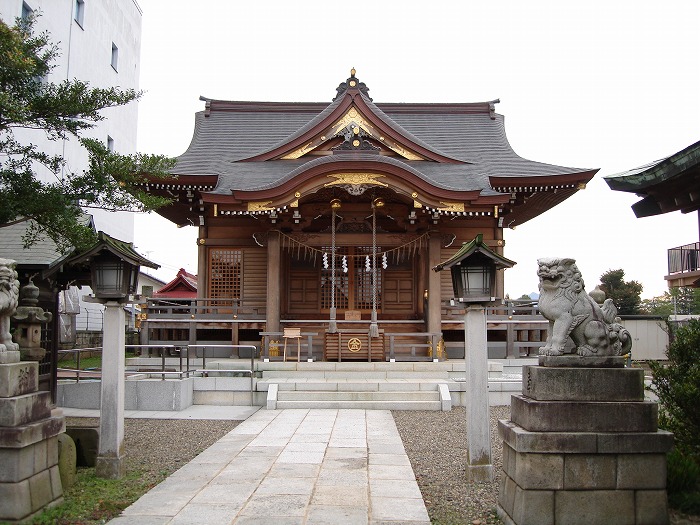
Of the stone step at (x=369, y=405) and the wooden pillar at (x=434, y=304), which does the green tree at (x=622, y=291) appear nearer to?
the wooden pillar at (x=434, y=304)

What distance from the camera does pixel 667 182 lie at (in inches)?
241

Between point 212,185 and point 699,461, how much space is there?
42.3 feet

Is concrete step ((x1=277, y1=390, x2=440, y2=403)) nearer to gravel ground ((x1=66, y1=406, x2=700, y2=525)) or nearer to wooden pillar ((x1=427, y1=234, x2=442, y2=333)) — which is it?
gravel ground ((x1=66, y1=406, x2=700, y2=525))

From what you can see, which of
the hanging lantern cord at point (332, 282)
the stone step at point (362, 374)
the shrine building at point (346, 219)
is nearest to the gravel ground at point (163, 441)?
the stone step at point (362, 374)

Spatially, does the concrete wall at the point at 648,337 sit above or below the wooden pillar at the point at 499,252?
below

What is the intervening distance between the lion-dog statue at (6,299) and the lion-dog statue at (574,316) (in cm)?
467

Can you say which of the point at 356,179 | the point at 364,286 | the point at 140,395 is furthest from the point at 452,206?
the point at 140,395

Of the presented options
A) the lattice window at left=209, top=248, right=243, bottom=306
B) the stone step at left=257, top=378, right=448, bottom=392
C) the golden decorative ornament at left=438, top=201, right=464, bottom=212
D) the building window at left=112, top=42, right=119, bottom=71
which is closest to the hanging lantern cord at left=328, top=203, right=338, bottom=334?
the stone step at left=257, top=378, right=448, bottom=392

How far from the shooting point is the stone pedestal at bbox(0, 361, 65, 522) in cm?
492

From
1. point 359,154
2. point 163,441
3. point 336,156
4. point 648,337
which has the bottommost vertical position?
point 163,441

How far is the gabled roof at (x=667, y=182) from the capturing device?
558 cm

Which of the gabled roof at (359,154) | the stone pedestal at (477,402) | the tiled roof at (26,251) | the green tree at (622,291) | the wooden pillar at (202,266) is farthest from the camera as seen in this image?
the green tree at (622,291)

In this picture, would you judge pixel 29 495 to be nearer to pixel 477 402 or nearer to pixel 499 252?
pixel 477 402

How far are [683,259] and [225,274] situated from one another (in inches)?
744
